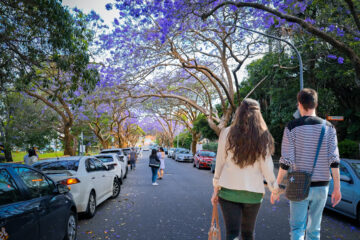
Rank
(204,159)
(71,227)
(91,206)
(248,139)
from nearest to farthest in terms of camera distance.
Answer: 1. (248,139)
2. (71,227)
3. (91,206)
4. (204,159)

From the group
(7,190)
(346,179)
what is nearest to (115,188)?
(7,190)

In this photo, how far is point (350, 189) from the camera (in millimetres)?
5867

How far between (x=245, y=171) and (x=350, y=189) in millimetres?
4529

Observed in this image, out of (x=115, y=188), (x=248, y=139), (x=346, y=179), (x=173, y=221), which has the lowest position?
(x=173, y=221)

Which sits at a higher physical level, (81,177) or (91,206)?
(81,177)

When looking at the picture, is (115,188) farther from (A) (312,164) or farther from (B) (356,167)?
(A) (312,164)

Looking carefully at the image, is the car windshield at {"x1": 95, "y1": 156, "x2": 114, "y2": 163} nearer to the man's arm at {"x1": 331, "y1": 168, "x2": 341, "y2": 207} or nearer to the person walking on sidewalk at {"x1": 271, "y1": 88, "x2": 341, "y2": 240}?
the person walking on sidewalk at {"x1": 271, "y1": 88, "x2": 341, "y2": 240}

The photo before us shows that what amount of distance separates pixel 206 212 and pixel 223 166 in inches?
174

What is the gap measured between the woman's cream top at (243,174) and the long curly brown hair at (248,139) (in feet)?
0.18

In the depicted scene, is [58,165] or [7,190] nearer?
[7,190]

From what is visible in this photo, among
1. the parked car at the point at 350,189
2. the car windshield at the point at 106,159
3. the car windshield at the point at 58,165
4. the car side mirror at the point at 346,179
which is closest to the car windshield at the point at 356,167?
the parked car at the point at 350,189

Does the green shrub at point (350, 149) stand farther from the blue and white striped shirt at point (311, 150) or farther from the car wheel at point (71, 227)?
the car wheel at point (71, 227)

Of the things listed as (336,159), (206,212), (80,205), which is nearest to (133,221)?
(80,205)

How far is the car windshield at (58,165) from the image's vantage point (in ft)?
20.2
